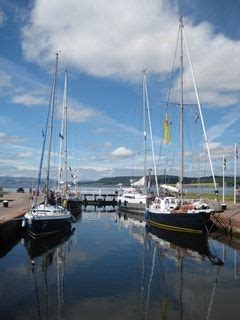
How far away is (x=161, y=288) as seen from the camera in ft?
61.4

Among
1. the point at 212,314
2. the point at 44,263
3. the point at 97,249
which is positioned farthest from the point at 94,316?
the point at 97,249

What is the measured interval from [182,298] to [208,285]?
2663 millimetres

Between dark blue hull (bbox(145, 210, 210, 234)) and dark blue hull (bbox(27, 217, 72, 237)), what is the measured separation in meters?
8.81

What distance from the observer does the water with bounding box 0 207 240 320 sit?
50.6 ft

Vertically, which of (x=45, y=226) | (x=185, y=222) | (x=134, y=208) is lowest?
(x=45, y=226)

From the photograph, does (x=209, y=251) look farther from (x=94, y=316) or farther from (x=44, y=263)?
(x=94, y=316)

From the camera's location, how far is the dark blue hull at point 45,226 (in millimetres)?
31922

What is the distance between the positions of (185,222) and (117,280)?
49.9 ft

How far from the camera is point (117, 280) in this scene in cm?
2017

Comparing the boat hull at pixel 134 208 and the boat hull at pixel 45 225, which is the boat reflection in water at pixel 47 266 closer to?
the boat hull at pixel 45 225

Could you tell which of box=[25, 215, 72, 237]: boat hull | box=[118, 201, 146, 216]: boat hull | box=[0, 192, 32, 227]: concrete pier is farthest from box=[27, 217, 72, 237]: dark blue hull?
box=[118, 201, 146, 216]: boat hull

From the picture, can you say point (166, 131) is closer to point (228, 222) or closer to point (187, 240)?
point (228, 222)

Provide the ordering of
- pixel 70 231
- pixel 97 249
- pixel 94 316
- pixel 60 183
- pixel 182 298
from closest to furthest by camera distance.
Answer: pixel 94 316 < pixel 182 298 < pixel 97 249 < pixel 70 231 < pixel 60 183

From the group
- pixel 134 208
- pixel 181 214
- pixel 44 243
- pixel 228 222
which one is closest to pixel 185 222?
pixel 181 214
